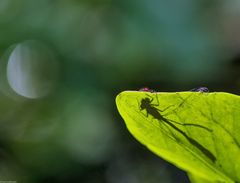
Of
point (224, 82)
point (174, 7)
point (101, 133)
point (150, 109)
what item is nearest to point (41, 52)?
point (101, 133)

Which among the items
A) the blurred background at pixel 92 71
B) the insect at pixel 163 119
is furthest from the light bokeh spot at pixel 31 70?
the insect at pixel 163 119

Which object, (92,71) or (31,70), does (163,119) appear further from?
(31,70)

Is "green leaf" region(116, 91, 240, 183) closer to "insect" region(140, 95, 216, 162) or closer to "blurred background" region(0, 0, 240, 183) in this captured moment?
"insect" region(140, 95, 216, 162)

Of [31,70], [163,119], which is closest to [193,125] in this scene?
[163,119]

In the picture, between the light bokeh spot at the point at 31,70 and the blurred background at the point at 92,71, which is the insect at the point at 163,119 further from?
the light bokeh spot at the point at 31,70

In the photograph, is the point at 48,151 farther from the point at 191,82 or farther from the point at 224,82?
the point at 224,82
